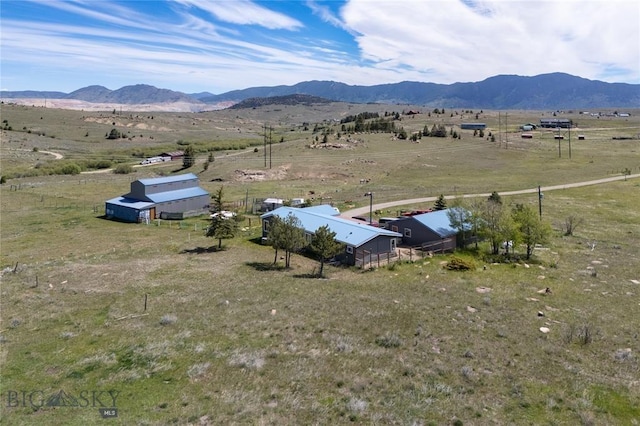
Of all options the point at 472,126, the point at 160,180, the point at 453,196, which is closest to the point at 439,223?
the point at 453,196

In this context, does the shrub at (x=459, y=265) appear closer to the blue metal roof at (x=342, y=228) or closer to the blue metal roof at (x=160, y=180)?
the blue metal roof at (x=342, y=228)

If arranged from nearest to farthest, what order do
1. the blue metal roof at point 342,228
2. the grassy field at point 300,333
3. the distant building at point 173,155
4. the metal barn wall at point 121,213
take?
1. the grassy field at point 300,333
2. the blue metal roof at point 342,228
3. the metal barn wall at point 121,213
4. the distant building at point 173,155

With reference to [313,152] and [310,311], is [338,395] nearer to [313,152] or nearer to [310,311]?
[310,311]

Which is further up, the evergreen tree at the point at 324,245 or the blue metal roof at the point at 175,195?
the blue metal roof at the point at 175,195

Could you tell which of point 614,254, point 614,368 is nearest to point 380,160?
point 614,254

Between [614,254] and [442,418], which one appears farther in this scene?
[614,254]

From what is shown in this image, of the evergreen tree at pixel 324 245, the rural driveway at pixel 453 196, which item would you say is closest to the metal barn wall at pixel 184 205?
the rural driveway at pixel 453 196

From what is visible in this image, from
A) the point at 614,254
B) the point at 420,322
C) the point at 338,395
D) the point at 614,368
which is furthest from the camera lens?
the point at 614,254

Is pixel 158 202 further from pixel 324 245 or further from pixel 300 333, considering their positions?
pixel 300 333

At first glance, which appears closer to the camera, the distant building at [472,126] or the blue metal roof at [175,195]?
the blue metal roof at [175,195]
